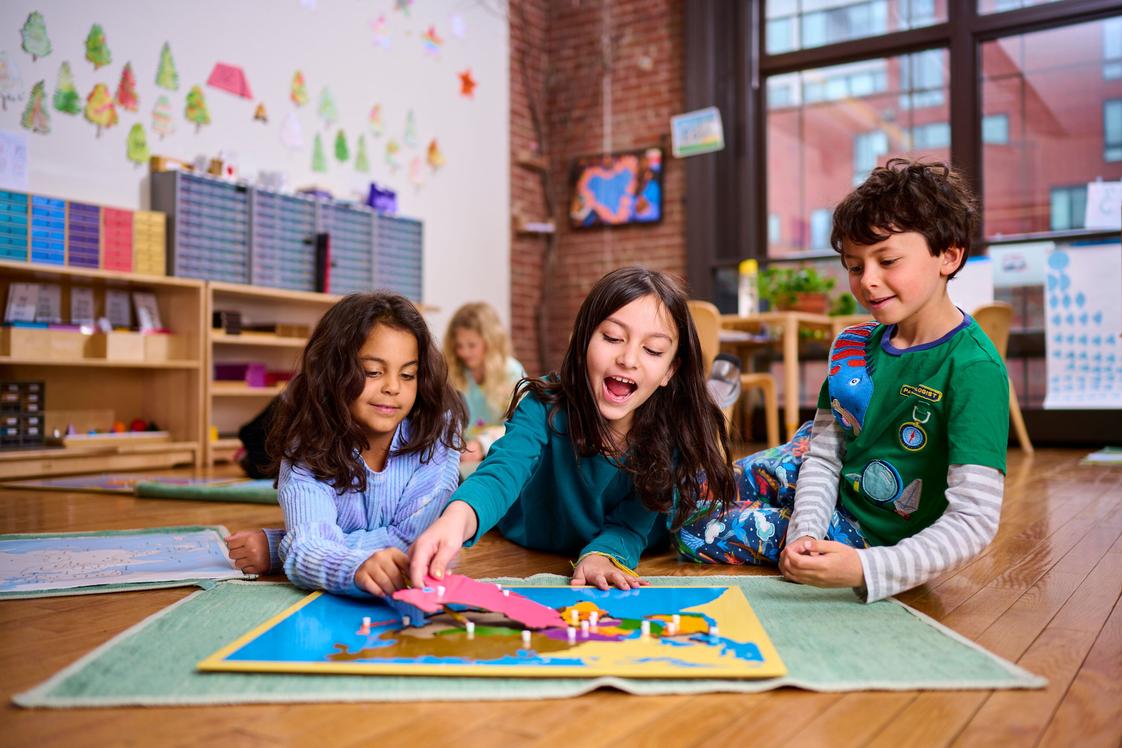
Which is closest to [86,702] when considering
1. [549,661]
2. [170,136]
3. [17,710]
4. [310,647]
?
[17,710]

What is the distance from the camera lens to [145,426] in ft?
12.9

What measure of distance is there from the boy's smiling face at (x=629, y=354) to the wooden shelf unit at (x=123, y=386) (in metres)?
2.59

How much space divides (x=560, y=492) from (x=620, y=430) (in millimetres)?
172

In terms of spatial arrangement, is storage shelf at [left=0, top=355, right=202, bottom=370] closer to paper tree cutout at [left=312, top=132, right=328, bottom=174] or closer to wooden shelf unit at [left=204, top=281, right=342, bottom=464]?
wooden shelf unit at [left=204, top=281, right=342, bottom=464]

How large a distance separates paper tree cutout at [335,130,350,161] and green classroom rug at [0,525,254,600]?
299cm

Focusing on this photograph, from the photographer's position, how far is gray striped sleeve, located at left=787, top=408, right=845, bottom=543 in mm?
1568

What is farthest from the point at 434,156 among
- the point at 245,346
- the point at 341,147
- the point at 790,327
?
the point at 790,327

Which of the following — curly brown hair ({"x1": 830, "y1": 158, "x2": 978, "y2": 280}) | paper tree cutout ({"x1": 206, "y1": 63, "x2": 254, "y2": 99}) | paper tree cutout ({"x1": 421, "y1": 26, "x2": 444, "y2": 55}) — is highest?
paper tree cutout ({"x1": 421, "y1": 26, "x2": 444, "y2": 55})

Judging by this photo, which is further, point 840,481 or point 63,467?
point 63,467

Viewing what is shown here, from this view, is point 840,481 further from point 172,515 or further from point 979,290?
point 979,290

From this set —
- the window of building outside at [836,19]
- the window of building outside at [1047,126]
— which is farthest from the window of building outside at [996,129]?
the window of building outside at [836,19]

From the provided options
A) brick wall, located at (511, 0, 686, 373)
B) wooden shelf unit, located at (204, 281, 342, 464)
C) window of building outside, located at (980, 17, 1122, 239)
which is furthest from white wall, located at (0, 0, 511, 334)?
window of building outside, located at (980, 17, 1122, 239)

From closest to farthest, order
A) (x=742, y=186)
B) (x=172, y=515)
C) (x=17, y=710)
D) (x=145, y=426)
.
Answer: (x=17, y=710)
(x=172, y=515)
(x=145, y=426)
(x=742, y=186)

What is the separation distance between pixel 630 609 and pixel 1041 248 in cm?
438
